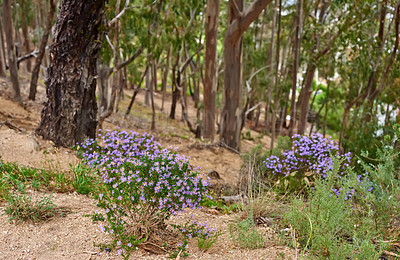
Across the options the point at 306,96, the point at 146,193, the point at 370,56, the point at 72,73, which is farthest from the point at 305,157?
the point at 370,56

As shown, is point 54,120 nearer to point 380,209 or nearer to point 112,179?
point 112,179

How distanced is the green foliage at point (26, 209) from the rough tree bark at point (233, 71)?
5026 mm

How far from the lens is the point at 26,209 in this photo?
3.32 m

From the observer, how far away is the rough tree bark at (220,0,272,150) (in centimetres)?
733

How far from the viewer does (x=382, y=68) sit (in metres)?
9.91

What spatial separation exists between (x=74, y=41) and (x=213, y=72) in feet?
13.8

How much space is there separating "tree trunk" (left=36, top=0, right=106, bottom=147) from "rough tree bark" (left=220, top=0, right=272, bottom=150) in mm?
2841

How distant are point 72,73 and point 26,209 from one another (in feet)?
7.28

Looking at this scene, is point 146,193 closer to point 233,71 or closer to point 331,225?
point 331,225

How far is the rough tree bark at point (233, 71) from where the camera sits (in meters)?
7.33

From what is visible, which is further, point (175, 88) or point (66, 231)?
point (175, 88)

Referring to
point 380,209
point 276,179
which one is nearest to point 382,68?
point 276,179

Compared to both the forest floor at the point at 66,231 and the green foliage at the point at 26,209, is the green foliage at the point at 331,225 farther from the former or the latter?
the green foliage at the point at 26,209

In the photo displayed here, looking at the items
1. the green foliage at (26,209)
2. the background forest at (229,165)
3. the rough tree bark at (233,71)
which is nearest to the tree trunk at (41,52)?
the background forest at (229,165)
